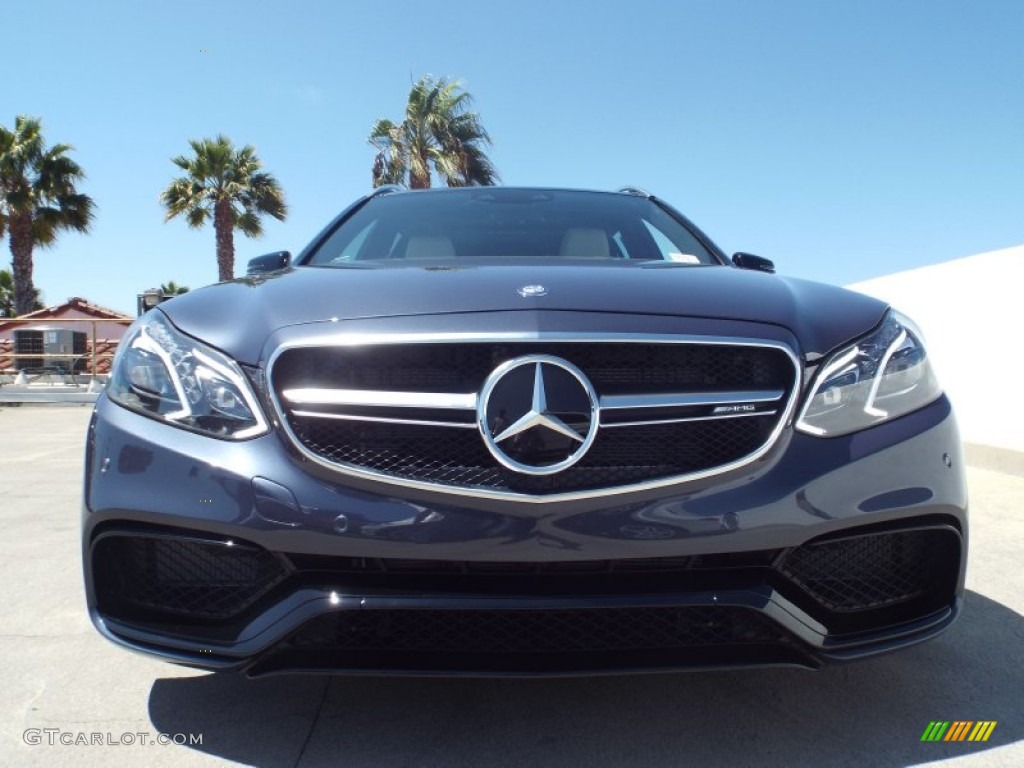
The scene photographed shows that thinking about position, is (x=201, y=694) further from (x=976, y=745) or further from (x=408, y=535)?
(x=976, y=745)

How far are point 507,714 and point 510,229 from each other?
180 centimetres

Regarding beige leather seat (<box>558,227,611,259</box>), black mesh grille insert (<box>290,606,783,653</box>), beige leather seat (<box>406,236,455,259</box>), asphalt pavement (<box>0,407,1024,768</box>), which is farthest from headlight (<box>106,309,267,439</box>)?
beige leather seat (<box>558,227,611,259</box>)

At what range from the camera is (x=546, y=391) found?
5.27 ft

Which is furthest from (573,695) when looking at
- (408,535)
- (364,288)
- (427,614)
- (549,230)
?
(549,230)

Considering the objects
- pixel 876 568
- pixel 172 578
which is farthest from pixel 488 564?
pixel 876 568

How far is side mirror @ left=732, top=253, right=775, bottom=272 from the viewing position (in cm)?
278

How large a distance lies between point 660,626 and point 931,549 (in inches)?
25.5

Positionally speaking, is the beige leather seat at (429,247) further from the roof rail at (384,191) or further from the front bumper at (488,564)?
the front bumper at (488,564)

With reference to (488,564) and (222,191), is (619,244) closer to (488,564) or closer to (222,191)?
(488,564)

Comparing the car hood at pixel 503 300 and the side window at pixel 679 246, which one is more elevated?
the side window at pixel 679 246

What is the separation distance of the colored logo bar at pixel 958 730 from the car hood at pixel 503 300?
922 mm

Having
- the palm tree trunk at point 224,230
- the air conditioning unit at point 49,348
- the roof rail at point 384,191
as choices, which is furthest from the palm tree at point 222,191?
the roof rail at point 384,191

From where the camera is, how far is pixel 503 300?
1.75m

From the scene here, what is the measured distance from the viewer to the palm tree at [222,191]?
69.2ft
